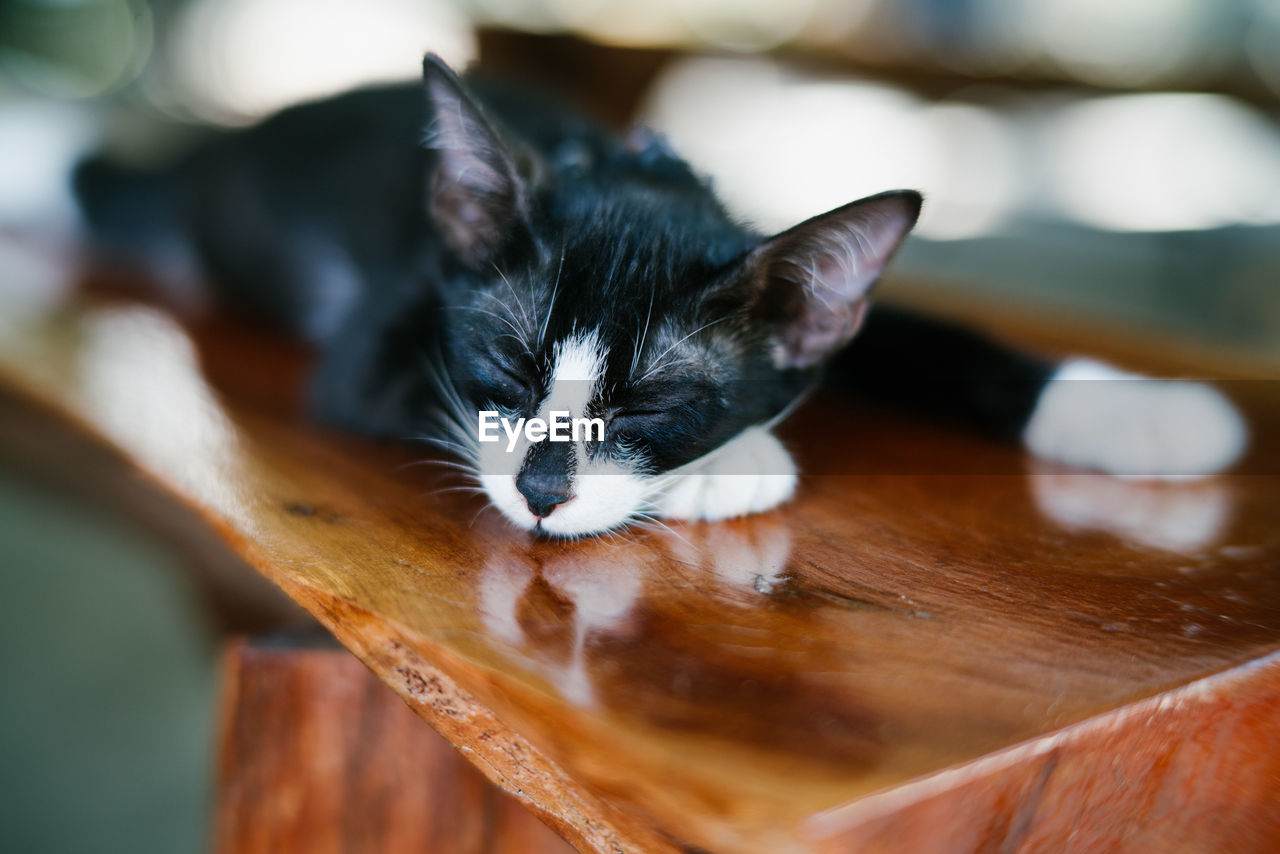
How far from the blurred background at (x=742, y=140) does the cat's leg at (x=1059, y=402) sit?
0.20m

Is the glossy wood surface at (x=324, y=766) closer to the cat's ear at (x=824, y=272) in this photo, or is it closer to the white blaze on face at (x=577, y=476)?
the white blaze on face at (x=577, y=476)

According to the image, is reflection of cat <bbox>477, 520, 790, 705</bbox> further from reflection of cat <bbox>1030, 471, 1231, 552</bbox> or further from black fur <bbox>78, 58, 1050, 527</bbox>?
reflection of cat <bbox>1030, 471, 1231, 552</bbox>

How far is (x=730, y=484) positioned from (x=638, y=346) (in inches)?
5.4

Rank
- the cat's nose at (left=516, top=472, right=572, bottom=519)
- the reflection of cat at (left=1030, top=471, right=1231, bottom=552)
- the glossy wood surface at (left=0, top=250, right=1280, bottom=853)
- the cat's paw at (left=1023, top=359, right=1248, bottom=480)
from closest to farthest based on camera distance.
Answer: the glossy wood surface at (left=0, top=250, right=1280, bottom=853) → the cat's nose at (left=516, top=472, right=572, bottom=519) → the reflection of cat at (left=1030, top=471, right=1231, bottom=552) → the cat's paw at (left=1023, top=359, right=1248, bottom=480)

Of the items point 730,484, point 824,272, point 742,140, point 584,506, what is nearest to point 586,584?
point 584,506

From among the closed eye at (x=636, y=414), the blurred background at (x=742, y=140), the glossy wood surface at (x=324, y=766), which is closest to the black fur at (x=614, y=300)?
the closed eye at (x=636, y=414)

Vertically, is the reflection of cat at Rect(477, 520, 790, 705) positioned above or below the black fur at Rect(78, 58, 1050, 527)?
below

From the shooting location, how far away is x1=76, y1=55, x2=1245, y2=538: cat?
703 mm

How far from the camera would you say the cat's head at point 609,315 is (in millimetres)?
691

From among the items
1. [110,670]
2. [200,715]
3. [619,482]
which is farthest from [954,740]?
[110,670]

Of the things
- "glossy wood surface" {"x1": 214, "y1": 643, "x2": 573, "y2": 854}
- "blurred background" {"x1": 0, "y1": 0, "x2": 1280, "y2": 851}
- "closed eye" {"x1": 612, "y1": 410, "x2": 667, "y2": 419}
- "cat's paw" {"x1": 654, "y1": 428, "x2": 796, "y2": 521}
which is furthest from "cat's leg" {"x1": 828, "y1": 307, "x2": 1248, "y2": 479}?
"glossy wood surface" {"x1": 214, "y1": 643, "x2": 573, "y2": 854}

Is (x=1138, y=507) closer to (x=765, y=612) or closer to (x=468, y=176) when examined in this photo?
(x=765, y=612)

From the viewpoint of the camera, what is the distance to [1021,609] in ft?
1.95

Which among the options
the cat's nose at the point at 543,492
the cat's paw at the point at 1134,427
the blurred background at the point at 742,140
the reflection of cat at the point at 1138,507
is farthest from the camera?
the blurred background at the point at 742,140
